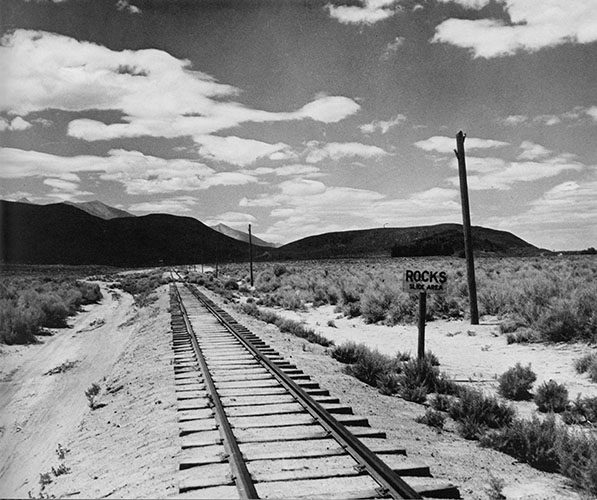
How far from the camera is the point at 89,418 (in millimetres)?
9883

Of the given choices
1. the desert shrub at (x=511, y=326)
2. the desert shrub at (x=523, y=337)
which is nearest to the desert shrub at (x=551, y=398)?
the desert shrub at (x=523, y=337)

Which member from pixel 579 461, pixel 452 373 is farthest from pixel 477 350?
pixel 579 461

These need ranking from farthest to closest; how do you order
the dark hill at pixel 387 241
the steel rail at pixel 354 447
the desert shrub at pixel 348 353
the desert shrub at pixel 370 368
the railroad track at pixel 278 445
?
the dark hill at pixel 387 241 < the desert shrub at pixel 348 353 < the desert shrub at pixel 370 368 < the railroad track at pixel 278 445 < the steel rail at pixel 354 447

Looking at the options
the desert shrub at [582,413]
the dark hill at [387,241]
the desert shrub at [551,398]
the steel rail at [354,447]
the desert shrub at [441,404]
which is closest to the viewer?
the steel rail at [354,447]

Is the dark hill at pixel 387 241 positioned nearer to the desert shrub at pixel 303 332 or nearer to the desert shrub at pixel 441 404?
the desert shrub at pixel 303 332

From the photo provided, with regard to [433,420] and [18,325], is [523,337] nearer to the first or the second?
[433,420]

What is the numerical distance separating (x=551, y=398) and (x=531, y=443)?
98.9 inches

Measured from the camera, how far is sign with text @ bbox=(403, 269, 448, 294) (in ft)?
36.7

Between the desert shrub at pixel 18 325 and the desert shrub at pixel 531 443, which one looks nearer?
the desert shrub at pixel 531 443

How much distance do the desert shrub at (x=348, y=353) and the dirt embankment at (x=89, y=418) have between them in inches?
160

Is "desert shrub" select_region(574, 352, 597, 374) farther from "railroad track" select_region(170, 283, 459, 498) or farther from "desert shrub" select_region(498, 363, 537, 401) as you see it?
"railroad track" select_region(170, 283, 459, 498)

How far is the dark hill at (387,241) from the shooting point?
151 m

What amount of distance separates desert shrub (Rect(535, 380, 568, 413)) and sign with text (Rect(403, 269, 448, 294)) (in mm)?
2917

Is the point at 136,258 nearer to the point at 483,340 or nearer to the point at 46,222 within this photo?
the point at 46,222
